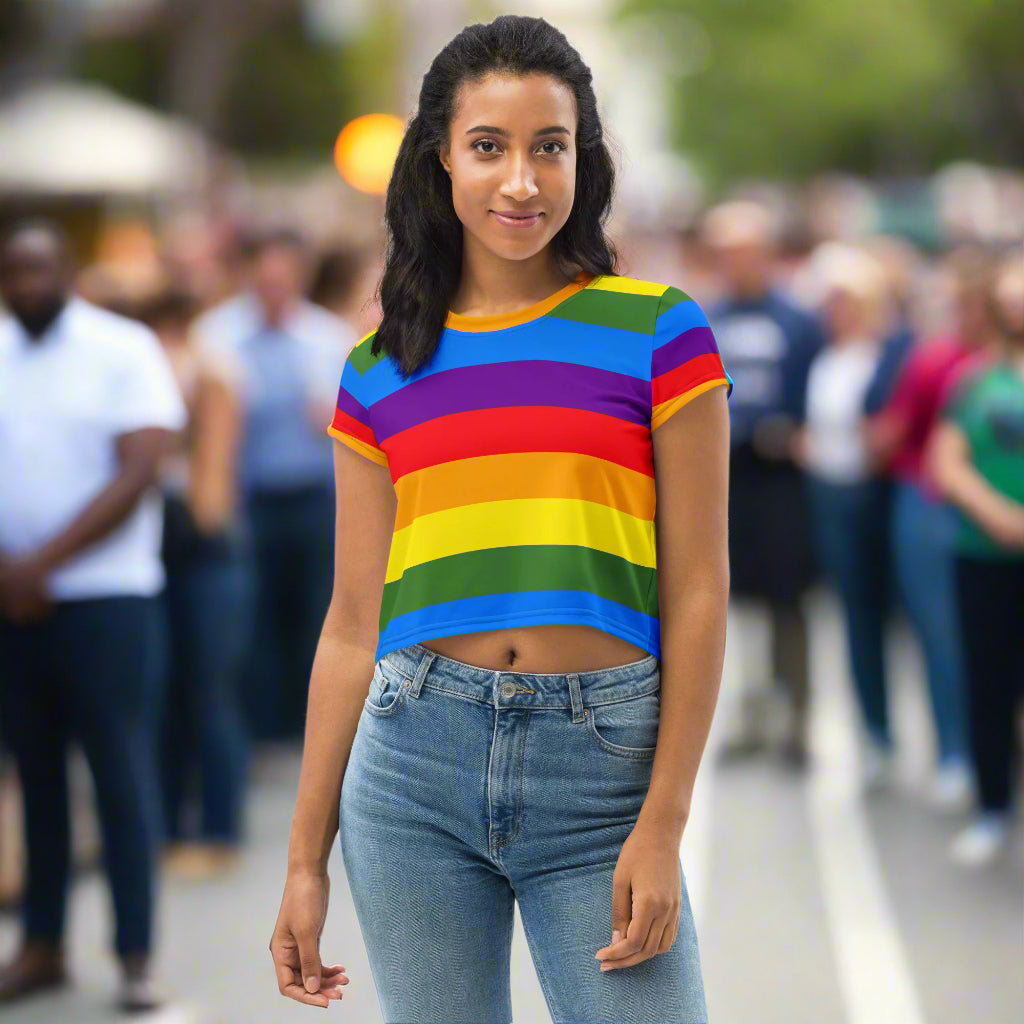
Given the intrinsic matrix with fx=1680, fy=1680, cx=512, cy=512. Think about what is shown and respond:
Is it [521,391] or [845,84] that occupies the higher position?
[845,84]

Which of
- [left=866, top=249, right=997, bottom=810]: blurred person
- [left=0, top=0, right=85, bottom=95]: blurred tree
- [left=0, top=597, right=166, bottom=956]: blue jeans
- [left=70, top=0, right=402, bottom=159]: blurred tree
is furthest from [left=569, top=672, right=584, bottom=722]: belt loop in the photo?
[left=70, top=0, right=402, bottom=159]: blurred tree

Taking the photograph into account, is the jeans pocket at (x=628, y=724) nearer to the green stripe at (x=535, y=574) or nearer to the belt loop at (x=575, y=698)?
the belt loop at (x=575, y=698)

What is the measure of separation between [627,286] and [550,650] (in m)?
0.52

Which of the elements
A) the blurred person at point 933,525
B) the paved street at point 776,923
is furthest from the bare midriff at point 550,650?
the blurred person at point 933,525

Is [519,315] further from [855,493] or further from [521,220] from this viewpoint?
[855,493]

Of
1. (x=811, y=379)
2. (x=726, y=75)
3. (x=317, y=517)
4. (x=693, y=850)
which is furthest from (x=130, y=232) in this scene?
(x=726, y=75)

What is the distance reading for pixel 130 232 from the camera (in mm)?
11039

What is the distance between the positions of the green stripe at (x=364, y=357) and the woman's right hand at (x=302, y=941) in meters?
0.76

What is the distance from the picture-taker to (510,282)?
2.39 meters

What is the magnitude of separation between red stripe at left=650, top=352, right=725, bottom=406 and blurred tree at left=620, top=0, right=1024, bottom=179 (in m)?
40.3

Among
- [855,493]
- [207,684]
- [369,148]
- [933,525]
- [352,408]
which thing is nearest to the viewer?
[352,408]

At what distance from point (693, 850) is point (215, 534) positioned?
7.21 feet

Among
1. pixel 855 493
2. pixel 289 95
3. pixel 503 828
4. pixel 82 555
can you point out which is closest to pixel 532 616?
pixel 503 828

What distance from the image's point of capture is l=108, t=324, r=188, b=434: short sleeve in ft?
16.5
